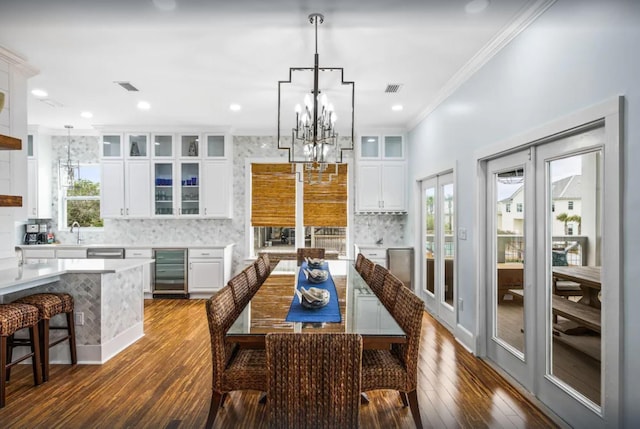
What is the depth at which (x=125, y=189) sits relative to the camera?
19.6 ft

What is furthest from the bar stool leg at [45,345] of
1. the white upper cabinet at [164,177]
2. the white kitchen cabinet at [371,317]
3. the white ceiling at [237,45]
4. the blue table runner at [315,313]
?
the white upper cabinet at [164,177]

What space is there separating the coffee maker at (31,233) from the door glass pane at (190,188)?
2592 mm

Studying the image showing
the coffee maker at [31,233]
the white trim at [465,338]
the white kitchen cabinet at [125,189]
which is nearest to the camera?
the white trim at [465,338]

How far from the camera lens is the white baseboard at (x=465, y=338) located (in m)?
3.49

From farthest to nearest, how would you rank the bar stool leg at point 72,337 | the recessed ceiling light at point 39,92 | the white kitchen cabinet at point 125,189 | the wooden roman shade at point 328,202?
1. the wooden roman shade at point 328,202
2. the white kitchen cabinet at point 125,189
3. the recessed ceiling light at point 39,92
4. the bar stool leg at point 72,337

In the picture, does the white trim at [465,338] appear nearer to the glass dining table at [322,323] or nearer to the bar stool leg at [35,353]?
the glass dining table at [322,323]

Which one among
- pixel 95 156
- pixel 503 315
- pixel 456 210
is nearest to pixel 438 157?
pixel 456 210

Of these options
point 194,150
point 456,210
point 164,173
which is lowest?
point 456,210

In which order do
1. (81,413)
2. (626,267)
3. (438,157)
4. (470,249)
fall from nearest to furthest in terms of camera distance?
(626,267), (81,413), (470,249), (438,157)

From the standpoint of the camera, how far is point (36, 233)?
6168mm

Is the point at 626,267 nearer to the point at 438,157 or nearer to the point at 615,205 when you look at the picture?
the point at 615,205

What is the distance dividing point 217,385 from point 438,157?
364 centimetres

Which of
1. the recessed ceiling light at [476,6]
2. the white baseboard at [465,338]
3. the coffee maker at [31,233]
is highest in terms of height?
the recessed ceiling light at [476,6]

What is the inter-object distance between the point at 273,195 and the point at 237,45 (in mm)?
3390
